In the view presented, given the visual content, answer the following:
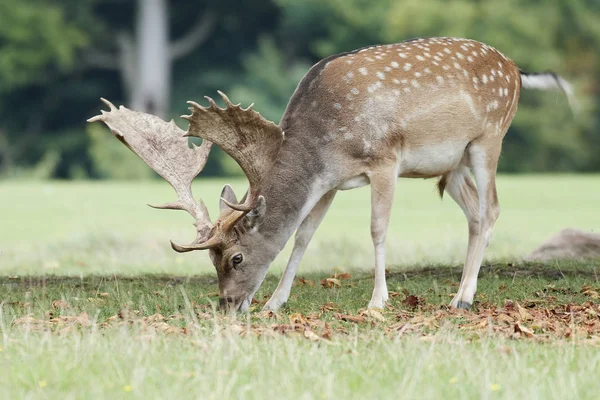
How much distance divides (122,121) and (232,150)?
94 cm

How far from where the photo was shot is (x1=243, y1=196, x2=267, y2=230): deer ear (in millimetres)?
8352

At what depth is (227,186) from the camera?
28.0 ft

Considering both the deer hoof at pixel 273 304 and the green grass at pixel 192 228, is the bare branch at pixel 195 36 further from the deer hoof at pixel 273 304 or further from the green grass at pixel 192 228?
the deer hoof at pixel 273 304

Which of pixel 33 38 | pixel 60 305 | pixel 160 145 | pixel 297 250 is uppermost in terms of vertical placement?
pixel 33 38

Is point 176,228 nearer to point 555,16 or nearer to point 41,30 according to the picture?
point 41,30

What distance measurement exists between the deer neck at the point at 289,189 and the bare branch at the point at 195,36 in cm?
3775

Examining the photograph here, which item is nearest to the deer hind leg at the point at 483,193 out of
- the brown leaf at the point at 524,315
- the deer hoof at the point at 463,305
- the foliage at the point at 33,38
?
the deer hoof at the point at 463,305

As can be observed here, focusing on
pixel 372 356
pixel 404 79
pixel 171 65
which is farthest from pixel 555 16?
pixel 372 356

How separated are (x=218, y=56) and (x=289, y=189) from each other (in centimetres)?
3995

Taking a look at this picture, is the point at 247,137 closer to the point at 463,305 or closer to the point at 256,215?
the point at 256,215

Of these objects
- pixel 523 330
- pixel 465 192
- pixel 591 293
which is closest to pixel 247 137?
pixel 465 192

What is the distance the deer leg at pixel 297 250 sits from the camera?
8.83 metres

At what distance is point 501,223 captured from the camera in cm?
2109

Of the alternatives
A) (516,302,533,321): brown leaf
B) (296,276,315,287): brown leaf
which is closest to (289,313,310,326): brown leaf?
(516,302,533,321): brown leaf
